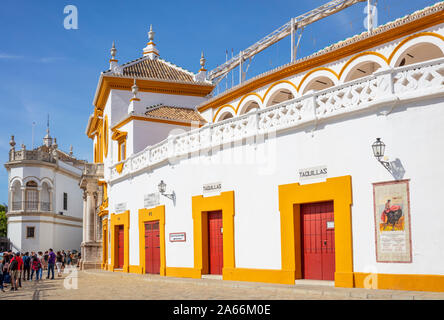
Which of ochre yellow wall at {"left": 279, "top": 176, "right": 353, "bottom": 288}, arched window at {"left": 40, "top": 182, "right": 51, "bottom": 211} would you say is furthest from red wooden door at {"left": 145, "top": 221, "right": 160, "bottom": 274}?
arched window at {"left": 40, "top": 182, "right": 51, "bottom": 211}

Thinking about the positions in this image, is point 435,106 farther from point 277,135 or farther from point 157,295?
point 157,295

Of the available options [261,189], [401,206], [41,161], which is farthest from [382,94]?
[41,161]

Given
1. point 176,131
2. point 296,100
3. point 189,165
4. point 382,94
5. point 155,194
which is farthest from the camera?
point 176,131

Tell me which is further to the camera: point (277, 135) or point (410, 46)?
point (410, 46)

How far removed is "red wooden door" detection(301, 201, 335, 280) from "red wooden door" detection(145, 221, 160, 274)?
734cm

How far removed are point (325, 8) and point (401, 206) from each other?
52.4 ft

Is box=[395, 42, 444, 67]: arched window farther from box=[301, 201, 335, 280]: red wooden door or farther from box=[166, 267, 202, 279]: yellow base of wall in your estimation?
box=[166, 267, 202, 279]: yellow base of wall

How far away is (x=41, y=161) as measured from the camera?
41.0 metres

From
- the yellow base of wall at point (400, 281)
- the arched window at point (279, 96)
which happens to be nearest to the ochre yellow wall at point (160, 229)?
the arched window at point (279, 96)

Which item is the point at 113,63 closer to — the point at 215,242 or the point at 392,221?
the point at 215,242

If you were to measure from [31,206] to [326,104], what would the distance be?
112 ft

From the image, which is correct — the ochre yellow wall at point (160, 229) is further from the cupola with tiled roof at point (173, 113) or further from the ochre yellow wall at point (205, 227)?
the cupola with tiled roof at point (173, 113)

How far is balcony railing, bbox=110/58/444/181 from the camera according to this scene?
34.4 ft

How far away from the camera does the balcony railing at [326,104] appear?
10484 mm
